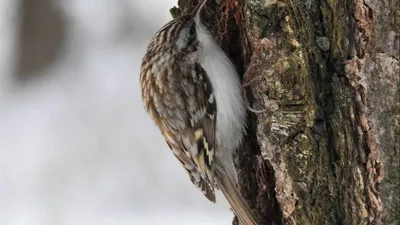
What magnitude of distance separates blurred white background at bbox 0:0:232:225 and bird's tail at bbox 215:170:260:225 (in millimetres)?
1773

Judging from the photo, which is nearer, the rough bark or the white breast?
the rough bark

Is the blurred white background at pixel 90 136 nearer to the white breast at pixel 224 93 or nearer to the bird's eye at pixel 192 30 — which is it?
the white breast at pixel 224 93

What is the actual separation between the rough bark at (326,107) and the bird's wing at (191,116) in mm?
264

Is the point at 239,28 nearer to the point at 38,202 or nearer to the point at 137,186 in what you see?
the point at 137,186

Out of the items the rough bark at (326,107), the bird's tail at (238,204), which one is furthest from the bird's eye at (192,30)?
the bird's tail at (238,204)

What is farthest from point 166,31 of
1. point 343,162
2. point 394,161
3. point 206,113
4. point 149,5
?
point 149,5

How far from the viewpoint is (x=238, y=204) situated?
6.46 ft

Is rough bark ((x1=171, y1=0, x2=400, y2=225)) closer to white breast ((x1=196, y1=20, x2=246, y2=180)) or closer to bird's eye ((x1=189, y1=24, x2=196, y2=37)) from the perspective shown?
white breast ((x1=196, y1=20, x2=246, y2=180))

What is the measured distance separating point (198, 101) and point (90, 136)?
2353 mm

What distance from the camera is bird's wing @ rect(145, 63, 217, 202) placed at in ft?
7.10

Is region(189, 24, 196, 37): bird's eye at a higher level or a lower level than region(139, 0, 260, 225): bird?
higher

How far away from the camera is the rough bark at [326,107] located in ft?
5.27

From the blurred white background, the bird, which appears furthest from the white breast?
the blurred white background

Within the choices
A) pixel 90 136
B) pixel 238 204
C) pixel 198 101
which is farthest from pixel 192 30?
pixel 90 136
